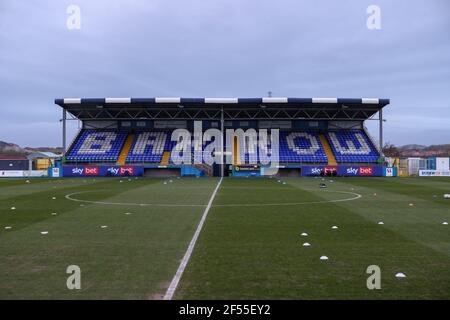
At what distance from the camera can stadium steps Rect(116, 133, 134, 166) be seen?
173ft

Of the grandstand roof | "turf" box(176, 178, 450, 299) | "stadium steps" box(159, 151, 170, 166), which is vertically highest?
the grandstand roof

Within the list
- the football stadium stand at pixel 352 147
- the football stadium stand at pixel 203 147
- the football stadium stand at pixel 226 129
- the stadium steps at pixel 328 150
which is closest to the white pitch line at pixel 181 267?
the football stadium stand at pixel 226 129

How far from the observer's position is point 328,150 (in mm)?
55000

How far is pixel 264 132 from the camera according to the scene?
56.7 m

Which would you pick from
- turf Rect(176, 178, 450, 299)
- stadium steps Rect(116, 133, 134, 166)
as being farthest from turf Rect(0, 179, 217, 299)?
stadium steps Rect(116, 133, 134, 166)

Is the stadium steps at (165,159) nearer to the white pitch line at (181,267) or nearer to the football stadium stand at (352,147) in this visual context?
the football stadium stand at (352,147)

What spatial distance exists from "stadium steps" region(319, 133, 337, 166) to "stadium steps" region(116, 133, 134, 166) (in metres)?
25.1

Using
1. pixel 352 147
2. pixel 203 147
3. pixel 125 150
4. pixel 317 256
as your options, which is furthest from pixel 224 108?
pixel 317 256

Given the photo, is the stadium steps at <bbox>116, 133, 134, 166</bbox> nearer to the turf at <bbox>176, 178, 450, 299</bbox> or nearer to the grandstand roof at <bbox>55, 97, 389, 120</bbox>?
the grandstand roof at <bbox>55, 97, 389, 120</bbox>

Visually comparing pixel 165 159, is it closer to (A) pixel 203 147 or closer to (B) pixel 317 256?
(A) pixel 203 147

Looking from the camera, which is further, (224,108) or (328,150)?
(328,150)

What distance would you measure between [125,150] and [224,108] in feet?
44.9
